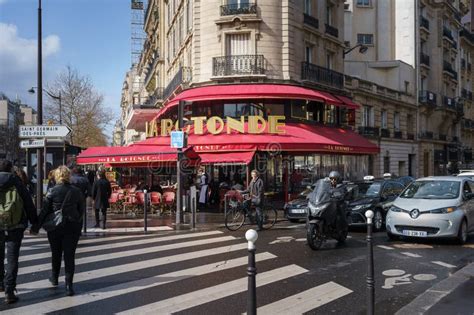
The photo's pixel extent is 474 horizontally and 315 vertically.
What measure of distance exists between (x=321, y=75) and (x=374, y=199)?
14.2 m

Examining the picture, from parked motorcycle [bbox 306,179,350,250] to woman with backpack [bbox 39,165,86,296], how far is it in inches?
188

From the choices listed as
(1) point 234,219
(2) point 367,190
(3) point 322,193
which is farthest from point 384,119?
(3) point 322,193

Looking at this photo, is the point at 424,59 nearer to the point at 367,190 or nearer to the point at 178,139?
the point at 367,190

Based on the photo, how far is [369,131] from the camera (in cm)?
3444

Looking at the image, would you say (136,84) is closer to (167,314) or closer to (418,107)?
(418,107)

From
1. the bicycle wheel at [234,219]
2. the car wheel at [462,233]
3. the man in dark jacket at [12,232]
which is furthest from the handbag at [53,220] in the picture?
the car wheel at [462,233]

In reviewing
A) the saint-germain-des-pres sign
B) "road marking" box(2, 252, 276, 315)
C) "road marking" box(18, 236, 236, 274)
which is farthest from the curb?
the saint-germain-des-pres sign

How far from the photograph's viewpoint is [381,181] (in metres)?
14.7

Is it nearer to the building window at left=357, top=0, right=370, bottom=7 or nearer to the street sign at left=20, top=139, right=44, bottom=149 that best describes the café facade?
the street sign at left=20, top=139, right=44, bottom=149

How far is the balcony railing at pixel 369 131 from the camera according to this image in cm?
3394

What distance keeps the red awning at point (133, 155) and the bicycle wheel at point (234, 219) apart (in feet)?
18.4

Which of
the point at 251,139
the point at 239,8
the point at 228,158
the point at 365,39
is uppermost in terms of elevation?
the point at 365,39

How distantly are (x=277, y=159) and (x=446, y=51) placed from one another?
34.2m

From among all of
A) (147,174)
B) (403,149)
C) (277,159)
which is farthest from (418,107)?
(147,174)
